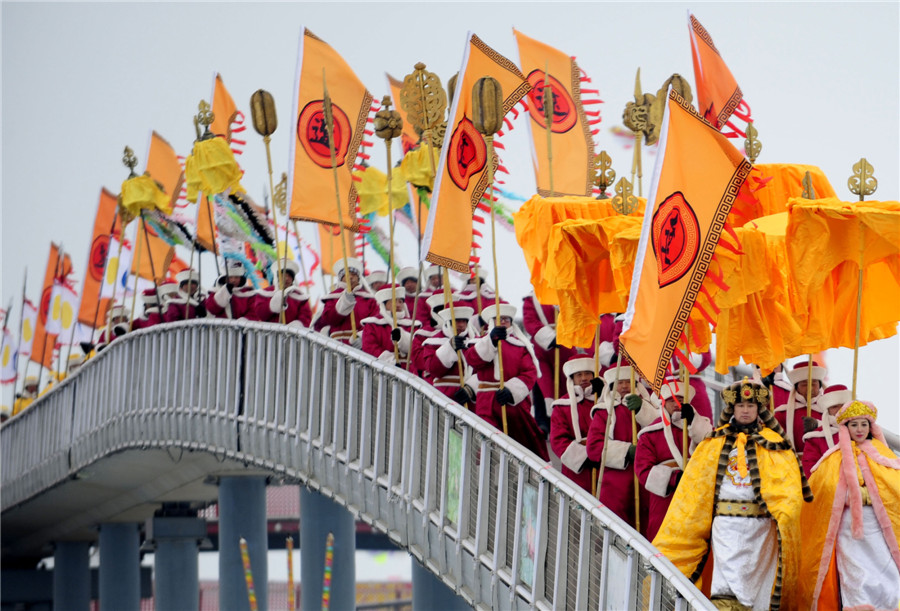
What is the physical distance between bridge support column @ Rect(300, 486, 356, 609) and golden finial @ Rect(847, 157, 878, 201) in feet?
37.8

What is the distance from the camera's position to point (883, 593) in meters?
9.07

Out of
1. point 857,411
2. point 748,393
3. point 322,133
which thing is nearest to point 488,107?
point 748,393

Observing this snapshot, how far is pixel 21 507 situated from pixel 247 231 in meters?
8.33

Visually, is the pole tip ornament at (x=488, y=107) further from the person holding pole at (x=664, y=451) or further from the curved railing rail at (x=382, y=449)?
the person holding pole at (x=664, y=451)

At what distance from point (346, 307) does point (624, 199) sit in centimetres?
446

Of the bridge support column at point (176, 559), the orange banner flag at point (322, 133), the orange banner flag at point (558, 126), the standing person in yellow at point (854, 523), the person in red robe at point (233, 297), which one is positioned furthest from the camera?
the bridge support column at point (176, 559)

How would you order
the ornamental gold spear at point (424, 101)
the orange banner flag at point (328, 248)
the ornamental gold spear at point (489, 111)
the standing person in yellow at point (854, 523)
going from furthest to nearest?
the orange banner flag at point (328, 248)
the ornamental gold spear at point (424, 101)
the ornamental gold spear at point (489, 111)
the standing person in yellow at point (854, 523)

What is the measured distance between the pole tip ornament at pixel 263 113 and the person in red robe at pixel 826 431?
8.06m

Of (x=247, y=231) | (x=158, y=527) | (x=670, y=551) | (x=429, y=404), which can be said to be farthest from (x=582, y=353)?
(x=158, y=527)

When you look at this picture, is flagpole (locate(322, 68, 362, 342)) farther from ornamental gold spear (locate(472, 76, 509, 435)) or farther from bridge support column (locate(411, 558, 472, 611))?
bridge support column (locate(411, 558, 472, 611))

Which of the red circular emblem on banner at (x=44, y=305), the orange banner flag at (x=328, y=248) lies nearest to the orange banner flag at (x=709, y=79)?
the orange banner flag at (x=328, y=248)

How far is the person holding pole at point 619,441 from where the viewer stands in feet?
36.0

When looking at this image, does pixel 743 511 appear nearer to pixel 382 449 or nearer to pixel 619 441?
pixel 619 441

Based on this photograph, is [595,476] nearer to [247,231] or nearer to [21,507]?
[247,231]
